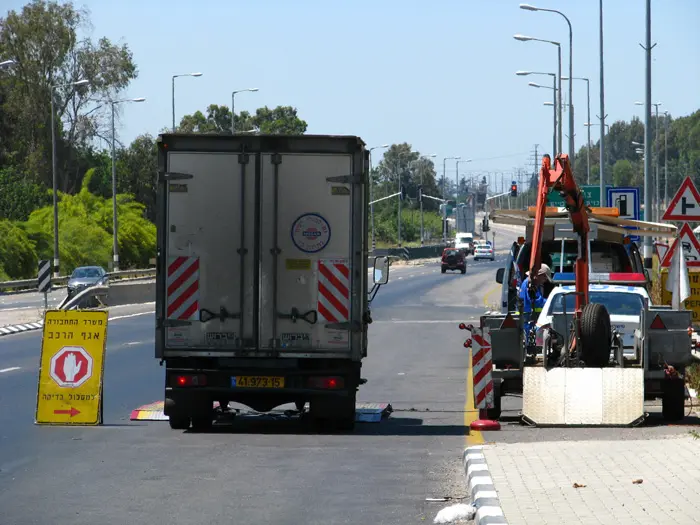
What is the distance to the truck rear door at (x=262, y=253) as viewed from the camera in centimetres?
1617

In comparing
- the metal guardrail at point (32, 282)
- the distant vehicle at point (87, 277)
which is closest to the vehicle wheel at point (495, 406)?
the distant vehicle at point (87, 277)

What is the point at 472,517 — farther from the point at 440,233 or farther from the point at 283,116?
the point at 440,233

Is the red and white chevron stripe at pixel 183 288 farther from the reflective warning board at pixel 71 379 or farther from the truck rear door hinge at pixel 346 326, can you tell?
the truck rear door hinge at pixel 346 326

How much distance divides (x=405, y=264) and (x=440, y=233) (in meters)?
71.5

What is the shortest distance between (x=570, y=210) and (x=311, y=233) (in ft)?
15.6

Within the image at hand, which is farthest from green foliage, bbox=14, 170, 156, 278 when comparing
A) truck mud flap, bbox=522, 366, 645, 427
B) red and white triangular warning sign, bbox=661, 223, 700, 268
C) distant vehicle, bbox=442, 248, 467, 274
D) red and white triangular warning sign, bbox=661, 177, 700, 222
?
truck mud flap, bbox=522, 366, 645, 427

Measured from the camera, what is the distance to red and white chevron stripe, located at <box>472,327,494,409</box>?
668 inches

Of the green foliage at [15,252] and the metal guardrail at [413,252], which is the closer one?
the green foliage at [15,252]

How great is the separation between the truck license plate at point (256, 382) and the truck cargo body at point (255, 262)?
11 millimetres

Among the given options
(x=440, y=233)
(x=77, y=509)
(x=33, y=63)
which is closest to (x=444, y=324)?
(x=77, y=509)

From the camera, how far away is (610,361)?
59.3 feet

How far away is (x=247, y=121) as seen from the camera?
152 metres

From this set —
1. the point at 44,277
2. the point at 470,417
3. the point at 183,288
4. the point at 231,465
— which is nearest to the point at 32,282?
the point at 44,277

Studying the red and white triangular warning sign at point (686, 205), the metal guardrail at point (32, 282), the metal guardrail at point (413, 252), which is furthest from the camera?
the metal guardrail at point (413, 252)
